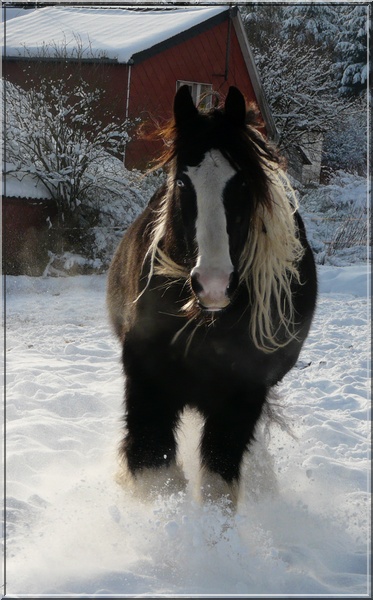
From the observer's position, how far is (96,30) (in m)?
8.73

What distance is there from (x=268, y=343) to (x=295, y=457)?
1.39 m

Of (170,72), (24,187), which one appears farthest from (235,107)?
(24,187)

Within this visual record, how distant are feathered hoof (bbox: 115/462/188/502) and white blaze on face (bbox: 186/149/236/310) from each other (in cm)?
101

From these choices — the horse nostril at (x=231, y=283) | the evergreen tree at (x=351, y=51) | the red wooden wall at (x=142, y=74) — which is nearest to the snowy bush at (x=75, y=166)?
the red wooden wall at (x=142, y=74)

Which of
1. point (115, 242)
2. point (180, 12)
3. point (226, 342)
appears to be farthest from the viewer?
point (115, 242)

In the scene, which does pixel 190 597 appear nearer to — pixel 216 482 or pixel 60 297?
pixel 216 482

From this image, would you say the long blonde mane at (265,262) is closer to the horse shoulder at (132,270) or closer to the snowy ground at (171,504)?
the horse shoulder at (132,270)

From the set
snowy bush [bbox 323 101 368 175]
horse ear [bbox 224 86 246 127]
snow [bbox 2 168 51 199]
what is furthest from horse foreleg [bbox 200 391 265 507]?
snowy bush [bbox 323 101 368 175]

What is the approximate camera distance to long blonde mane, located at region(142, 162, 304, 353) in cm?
281

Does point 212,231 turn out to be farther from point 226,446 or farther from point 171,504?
point 171,504

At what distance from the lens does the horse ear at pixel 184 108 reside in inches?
109

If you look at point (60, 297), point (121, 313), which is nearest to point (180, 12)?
point (60, 297)

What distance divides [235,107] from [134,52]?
6.02m

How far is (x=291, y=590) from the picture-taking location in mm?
2547
